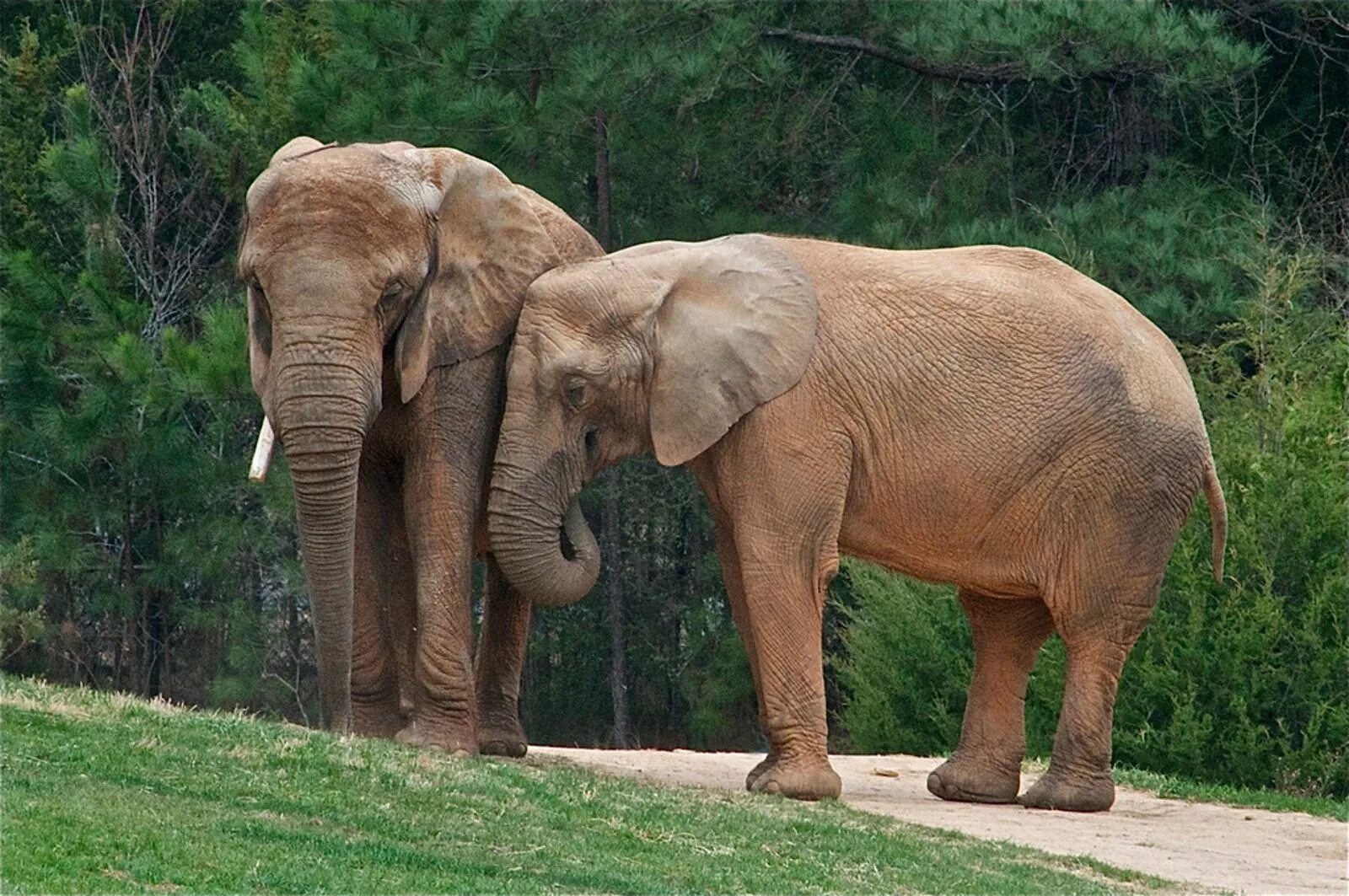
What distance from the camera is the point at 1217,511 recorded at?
571 inches

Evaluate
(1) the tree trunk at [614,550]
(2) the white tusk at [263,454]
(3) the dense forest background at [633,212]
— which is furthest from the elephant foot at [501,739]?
(1) the tree trunk at [614,550]

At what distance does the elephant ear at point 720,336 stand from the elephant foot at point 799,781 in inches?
66.4

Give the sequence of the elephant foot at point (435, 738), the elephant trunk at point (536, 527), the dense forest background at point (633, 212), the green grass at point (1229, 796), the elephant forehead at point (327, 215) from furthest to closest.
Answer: the dense forest background at point (633, 212), the green grass at point (1229, 796), the elephant trunk at point (536, 527), the elephant foot at point (435, 738), the elephant forehead at point (327, 215)

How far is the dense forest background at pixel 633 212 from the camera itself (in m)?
22.2

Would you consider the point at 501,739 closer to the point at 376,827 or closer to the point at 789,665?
the point at 789,665

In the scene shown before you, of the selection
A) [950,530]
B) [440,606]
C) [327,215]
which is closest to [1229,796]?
[950,530]

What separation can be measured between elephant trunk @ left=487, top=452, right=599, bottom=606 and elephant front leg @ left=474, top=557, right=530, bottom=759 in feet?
2.13

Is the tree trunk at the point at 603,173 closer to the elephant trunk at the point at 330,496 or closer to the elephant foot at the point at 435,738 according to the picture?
the elephant foot at the point at 435,738

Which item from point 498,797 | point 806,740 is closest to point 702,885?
point 498,797

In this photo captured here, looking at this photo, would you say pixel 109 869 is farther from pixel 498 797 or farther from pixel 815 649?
pixel 815 649

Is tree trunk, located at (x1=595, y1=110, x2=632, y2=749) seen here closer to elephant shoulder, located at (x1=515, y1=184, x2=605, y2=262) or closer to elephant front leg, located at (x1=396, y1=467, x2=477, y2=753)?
elephant shoulder, located at (x1=515, y1=184, x2=605, y2=262)

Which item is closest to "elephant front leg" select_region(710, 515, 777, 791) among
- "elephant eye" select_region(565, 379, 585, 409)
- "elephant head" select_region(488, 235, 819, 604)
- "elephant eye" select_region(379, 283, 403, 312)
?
"elephant head" select_region(488, 235, 819, 604)

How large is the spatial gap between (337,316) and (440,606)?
1610 mm

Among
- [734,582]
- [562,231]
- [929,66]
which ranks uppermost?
[929,66]
